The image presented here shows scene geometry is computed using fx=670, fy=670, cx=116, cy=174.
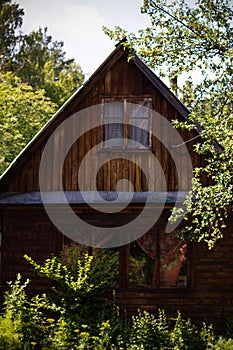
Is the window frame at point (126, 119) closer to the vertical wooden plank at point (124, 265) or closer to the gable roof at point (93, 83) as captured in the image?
the gable roof at point (93, 83)

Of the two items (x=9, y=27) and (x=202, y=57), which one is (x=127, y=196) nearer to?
(x=202, y=57)

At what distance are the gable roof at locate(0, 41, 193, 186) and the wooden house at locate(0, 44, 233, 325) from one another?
2 cm

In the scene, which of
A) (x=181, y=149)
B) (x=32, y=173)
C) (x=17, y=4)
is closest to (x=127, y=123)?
(x=181, y=149)

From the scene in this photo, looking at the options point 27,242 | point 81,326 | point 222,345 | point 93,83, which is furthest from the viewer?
point 93,83

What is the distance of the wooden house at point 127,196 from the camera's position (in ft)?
45.9

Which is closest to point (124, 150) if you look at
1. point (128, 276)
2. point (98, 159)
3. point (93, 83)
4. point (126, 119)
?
point (98, 159)

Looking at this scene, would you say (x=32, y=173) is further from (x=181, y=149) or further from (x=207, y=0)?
(x=207, y=0)

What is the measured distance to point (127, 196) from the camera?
13961 mm

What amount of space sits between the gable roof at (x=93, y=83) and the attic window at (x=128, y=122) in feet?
1.47

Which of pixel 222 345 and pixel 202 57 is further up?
pixel 202 57

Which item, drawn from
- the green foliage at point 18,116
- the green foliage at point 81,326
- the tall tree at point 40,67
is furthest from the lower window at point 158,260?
the tall tree at point 40,67

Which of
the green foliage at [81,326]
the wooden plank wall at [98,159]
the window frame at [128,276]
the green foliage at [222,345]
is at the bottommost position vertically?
the green foliage at [222,345]

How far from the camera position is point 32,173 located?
14.2m

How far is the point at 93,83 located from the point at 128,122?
3.70 feet
